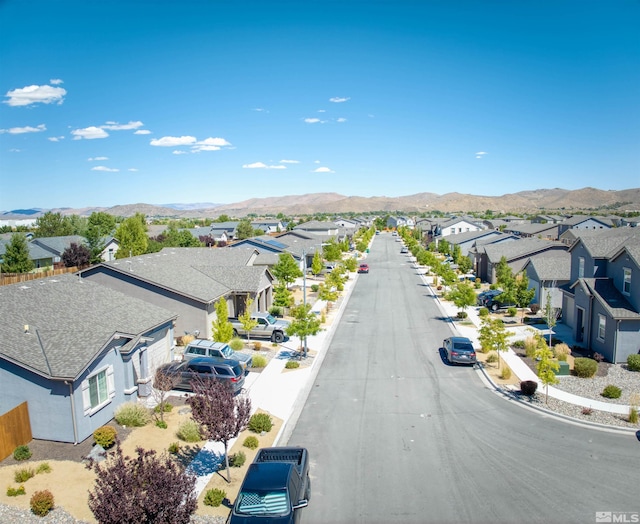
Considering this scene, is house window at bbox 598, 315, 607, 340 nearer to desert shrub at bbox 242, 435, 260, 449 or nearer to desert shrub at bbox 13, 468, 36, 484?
desert shrub at bbox 242, 435, 260, 449

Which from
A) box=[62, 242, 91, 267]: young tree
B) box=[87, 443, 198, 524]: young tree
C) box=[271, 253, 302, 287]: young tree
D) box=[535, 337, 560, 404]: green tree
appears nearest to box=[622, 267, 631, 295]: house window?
box=[535, 337, 560, 404]: green tree

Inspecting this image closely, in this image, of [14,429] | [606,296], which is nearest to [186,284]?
[14,429]

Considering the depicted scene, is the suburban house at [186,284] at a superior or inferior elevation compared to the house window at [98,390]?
superior

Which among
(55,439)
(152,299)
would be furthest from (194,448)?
(152,299)

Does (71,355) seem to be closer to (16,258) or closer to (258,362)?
(258,362)

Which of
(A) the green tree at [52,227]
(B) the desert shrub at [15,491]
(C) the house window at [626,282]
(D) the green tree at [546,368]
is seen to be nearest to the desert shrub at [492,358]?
(D) the green tree at [546,368]

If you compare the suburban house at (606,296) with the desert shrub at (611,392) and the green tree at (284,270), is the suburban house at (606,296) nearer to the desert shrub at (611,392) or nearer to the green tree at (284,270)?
the desert shrub at (611,392)

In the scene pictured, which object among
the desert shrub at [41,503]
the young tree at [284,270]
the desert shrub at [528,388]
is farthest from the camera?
the young tree at [284,270]
